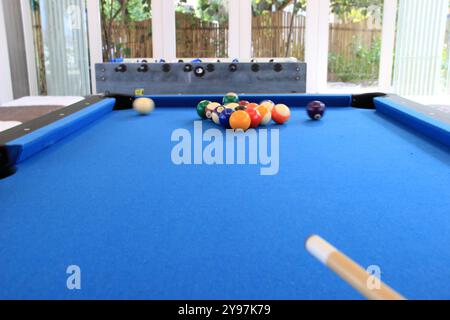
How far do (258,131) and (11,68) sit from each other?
4837mm

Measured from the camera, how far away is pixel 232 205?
3.43ft

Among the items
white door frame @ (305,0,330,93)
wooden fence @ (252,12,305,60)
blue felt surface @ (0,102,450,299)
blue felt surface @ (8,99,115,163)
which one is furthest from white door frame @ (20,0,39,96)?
blue felt surface @ (0,102,450,299)

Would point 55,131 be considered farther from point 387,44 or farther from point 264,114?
Answer: point 387,44

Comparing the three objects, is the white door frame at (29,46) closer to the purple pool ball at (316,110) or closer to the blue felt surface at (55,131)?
the blue felt surface at (55,131)

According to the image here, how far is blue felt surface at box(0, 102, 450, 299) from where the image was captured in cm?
70

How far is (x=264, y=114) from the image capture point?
2.10m

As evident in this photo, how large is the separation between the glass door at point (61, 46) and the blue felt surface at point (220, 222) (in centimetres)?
451

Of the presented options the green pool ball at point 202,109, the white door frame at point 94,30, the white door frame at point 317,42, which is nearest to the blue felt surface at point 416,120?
the green pool ball at point 202,109

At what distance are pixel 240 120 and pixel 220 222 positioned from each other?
42.9 inches

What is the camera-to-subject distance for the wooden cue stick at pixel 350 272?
460mm

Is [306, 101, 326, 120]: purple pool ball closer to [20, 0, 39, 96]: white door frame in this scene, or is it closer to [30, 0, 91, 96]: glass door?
[30, 0, 91, 96]: glass door

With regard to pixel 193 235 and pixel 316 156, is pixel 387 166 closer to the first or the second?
pixel 316 156

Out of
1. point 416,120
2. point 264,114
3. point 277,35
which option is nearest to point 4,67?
point 277,35

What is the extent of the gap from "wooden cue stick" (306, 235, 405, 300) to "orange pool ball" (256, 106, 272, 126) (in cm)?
159
